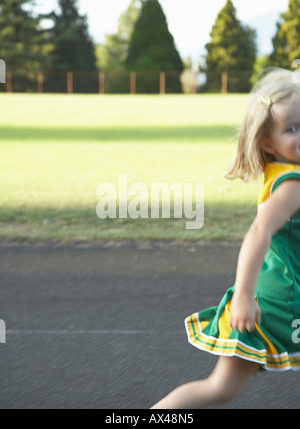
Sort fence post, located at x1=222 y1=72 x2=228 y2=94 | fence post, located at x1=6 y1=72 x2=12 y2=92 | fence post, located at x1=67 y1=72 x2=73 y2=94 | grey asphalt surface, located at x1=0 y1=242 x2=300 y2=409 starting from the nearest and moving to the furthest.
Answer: grey asphalt surface, located at x1=0 y1=242 x2=300 y2=409, fence post, located at x1=222 y1=72 x2=228 y2=94, fence post, located at x1=6 y1=72 x2=12 y2=92, fence post, located at x1=67 y1=72 x2=73 y2=94

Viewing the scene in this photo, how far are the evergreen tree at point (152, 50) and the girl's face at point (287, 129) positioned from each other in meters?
49.7

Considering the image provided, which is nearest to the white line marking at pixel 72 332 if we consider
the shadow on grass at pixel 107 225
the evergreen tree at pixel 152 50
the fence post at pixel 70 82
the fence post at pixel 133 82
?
the shadow on grass at pixel 107 225

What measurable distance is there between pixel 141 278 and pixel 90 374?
182 centimetres

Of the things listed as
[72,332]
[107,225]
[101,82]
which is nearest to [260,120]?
[72,332]

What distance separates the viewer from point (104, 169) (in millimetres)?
12055

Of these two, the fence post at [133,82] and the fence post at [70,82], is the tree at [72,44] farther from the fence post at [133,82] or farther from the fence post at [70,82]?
the fence post at [133,82]

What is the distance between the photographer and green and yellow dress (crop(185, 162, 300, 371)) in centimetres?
233

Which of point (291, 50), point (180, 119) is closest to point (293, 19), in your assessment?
point (291, 50)

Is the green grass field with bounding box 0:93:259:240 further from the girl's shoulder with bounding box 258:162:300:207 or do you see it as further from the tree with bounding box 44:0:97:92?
the tree with bounding box 44:0:97:92

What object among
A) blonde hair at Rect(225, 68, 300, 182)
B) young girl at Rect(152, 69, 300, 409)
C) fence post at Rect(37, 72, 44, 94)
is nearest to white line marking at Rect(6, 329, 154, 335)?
young girl at Rect(152, 69, 300, 409)

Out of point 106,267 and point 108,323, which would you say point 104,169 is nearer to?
point 106,267

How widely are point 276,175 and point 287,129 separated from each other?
0.16 meters

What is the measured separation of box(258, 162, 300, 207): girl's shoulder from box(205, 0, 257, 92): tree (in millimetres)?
46630
